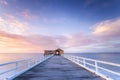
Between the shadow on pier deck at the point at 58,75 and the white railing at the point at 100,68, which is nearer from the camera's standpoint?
the white railing at the point at 100,68

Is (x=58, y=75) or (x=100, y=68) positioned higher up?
(x=100, y=68)

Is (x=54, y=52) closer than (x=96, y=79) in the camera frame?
No

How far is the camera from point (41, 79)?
810 centimetres

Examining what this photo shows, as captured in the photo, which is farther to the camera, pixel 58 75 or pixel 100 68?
pixel 100 68

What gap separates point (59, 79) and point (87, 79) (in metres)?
1.62

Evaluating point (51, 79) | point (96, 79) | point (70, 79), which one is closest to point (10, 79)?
A: point (51, 79)

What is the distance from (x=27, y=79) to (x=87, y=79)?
347cm

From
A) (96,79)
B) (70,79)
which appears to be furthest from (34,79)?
(96,79)

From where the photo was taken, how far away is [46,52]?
244 feet

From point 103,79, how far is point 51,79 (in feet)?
9.71

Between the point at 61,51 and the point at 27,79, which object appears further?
the point at 61,51

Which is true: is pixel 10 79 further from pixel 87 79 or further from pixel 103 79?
pixel 103 79

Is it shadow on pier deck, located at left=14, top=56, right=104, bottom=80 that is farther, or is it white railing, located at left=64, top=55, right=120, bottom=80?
shadow on pier deck, located at left=14, top=56, right=104, bottom=80

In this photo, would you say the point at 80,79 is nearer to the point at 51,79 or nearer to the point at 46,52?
the point at 51,79
